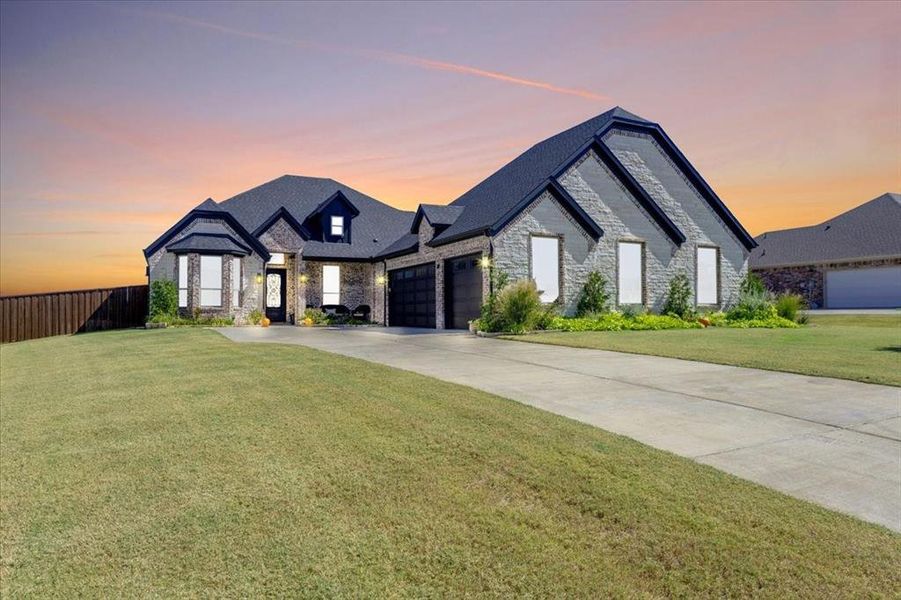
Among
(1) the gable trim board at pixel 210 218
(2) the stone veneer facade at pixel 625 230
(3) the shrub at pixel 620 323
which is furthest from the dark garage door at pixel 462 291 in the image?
(1) the gable trim board at pixel 210 218

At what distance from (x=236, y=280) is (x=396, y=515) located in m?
23.8

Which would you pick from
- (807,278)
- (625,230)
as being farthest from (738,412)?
(807,278)

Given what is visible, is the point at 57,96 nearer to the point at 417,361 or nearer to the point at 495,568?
the point at 417,361

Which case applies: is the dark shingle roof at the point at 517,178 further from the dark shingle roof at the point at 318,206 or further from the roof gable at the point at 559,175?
the dark shingle roof at the point at 318,206

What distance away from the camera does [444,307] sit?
22484mm

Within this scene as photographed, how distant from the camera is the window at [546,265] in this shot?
1995cm

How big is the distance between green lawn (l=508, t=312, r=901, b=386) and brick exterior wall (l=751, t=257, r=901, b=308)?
2500 cm

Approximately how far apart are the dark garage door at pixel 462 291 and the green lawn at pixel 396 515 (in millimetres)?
13924

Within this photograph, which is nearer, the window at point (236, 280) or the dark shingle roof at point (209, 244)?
the dark shingle roof at point (209, 244)

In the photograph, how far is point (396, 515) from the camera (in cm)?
357

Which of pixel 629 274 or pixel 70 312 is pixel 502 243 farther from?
pixel 70 312

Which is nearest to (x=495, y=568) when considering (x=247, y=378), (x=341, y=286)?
(x=247, y=378)

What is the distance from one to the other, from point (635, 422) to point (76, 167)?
66.9ft

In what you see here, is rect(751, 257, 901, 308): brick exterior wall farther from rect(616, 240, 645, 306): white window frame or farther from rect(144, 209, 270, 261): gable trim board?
rect(144, 209, 270, 261): gable trim board
